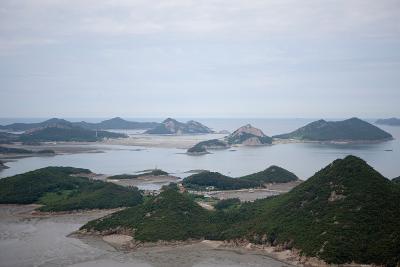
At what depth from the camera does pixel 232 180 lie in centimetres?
8506

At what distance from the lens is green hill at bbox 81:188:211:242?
49625mm

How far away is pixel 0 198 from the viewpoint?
70750mm

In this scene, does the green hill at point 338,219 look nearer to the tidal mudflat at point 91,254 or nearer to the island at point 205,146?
the tidal mudflat at point 91,254

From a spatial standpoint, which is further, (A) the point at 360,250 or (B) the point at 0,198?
(B) the point at 0,198

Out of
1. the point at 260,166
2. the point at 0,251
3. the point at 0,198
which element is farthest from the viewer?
the point at 260,166

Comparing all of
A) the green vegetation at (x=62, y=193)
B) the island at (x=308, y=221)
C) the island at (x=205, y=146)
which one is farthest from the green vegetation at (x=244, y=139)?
the island at (x=308, y=221)

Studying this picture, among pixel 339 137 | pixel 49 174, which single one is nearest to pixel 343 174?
pixel 49 174

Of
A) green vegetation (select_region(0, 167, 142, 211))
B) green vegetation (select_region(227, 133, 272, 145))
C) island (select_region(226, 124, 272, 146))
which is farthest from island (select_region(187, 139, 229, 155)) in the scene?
green vegetation (select_region(0, 167, 142, 211))

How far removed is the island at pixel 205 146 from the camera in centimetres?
15562

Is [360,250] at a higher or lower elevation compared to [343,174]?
lower

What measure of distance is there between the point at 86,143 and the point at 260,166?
337 feet

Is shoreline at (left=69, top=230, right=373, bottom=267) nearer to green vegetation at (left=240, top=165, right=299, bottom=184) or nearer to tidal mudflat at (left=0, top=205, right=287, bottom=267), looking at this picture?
tidal mudflat at (left=0, top=205, right=287, bottom=267)

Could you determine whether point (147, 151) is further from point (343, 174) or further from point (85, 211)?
point (343, 174)

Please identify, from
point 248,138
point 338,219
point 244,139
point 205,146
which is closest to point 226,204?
point 338,219
